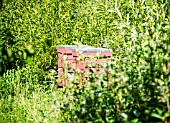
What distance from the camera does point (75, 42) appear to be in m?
3.41

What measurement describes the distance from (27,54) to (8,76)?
4468mm

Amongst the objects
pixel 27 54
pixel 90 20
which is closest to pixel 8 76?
pixel 90 20

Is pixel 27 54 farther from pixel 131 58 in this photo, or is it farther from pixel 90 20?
pixel 90 20

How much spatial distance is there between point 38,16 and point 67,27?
0.67 m

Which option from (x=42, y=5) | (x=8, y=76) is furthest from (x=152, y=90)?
(x=42, y=5)

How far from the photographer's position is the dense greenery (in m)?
2.65

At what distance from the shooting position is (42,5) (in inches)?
319

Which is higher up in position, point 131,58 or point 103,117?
point 131,58

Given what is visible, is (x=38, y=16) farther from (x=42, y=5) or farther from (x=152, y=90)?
(x=152, y=90)

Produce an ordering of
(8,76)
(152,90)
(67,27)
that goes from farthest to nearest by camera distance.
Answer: (67,27)
(8,76)
(152,90)

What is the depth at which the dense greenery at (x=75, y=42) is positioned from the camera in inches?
104

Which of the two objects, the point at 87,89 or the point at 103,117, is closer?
the point at 103,117

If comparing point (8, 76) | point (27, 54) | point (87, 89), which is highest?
point (27, 54)

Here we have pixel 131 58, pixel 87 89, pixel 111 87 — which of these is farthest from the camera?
pixel 131 58
